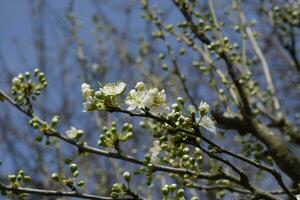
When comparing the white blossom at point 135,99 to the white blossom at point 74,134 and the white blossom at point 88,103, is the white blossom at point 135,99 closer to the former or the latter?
the white blossom at point 88,103

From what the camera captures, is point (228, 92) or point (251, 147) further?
point (228, 92)

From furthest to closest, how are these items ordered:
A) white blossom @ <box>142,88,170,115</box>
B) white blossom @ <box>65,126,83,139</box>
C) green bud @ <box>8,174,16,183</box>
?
1. white blossom @ <box>65,126,83,139</box>
2. green bud @ <box>8,174,16,183</box>
3. white blossom @ <box>142,88,170,115</box>

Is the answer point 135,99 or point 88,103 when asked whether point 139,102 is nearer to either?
point 135,99

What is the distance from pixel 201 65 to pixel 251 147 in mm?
893

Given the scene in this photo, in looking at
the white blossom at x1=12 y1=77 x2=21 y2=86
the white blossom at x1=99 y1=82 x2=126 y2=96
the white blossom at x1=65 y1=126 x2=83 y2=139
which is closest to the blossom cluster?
the white blossom at x1=99 y1=82 x2=126 y2=96

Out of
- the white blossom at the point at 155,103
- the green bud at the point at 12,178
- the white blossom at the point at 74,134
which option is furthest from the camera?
the white blossom at the point at 74,134

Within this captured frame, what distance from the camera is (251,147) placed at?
11.7ft

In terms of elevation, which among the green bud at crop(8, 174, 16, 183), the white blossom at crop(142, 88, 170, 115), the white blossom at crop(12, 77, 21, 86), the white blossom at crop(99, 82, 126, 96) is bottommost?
the green bud at crop(8, 174, 16, 183)

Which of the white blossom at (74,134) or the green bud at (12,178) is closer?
the green bud at (12,178)

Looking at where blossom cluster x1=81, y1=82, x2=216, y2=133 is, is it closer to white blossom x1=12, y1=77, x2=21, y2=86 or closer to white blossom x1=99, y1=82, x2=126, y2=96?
white blossom x1=99, y1=82, x2=126, y2=96

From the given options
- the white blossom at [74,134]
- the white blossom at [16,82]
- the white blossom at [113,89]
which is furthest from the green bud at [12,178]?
the white blossom at [113,89]

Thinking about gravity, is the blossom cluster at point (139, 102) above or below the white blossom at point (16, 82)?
below

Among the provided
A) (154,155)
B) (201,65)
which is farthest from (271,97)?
(154,155)

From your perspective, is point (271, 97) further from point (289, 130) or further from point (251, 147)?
point (251, 147)
